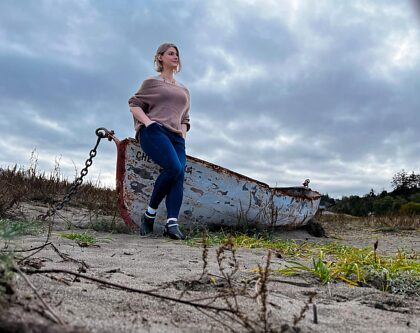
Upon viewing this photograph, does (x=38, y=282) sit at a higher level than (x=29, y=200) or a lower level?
lower

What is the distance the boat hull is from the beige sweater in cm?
76

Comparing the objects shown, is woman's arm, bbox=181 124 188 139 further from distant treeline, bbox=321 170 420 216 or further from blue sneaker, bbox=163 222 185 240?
distant treeline, bbox=321 170 420 216

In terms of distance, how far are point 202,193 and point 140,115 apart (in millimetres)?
1533

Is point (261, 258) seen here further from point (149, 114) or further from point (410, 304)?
point (149, 114)

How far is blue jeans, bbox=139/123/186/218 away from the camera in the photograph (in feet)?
15.8

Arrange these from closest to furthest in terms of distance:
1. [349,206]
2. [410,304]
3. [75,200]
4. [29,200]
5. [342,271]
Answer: [410,304] → [342,271] → [29,200] → [75,200] → [349,206]

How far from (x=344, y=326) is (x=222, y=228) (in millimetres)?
4759

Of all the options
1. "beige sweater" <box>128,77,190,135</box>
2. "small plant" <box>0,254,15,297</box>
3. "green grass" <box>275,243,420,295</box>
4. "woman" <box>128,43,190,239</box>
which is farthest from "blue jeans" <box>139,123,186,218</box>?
"small plant" <box>0,254,15,297</box>

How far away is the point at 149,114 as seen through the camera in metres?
5.02

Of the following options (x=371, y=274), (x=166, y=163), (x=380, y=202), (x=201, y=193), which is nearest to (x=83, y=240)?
(x=166, y=163)

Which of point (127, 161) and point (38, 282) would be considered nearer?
point (38, 282)

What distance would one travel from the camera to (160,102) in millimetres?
5023

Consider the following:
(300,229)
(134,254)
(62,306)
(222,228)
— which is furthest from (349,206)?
(62,306)

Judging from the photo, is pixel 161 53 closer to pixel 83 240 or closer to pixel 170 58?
pixel 170 58
